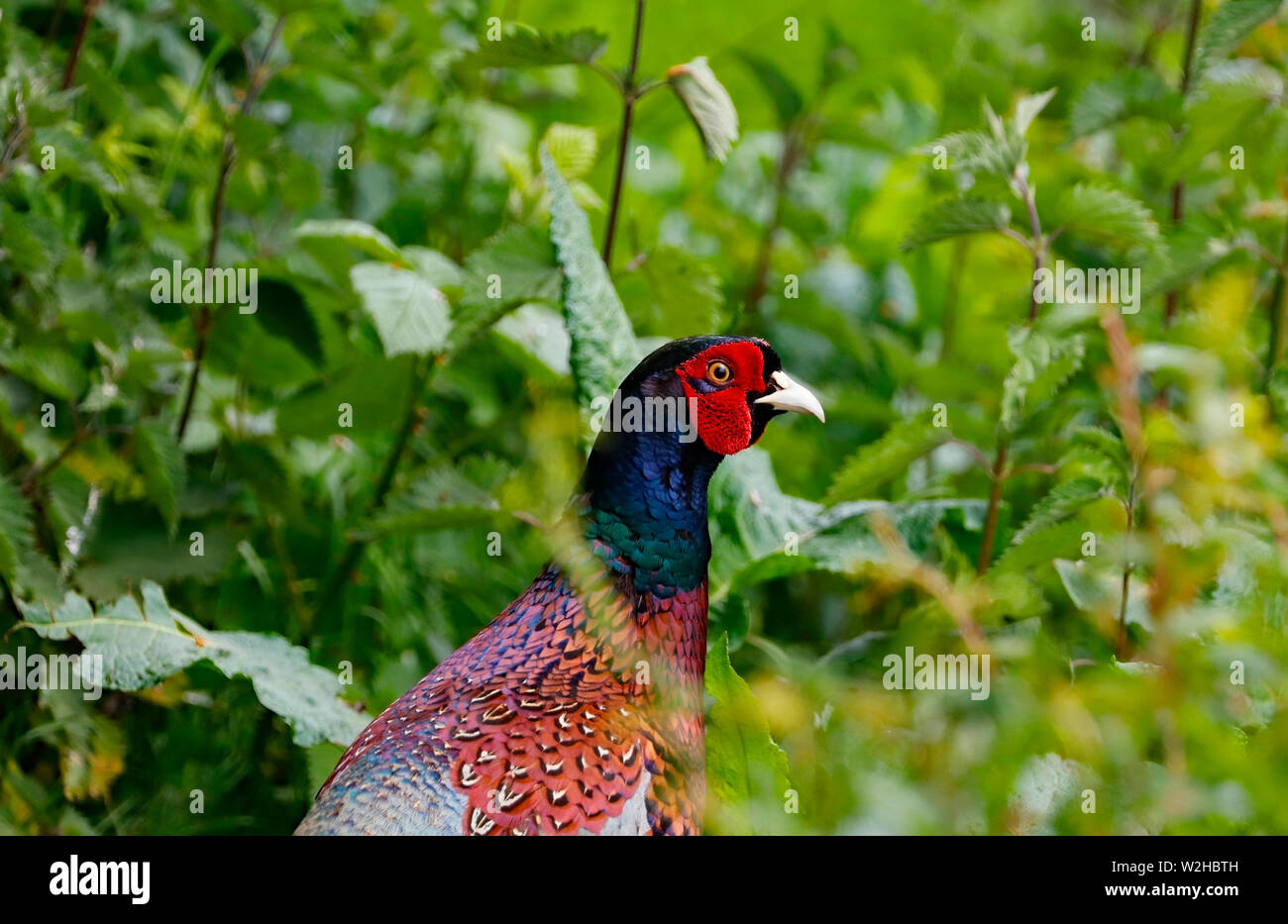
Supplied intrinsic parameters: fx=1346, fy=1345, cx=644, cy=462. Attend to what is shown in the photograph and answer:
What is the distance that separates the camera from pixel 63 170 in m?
2.27

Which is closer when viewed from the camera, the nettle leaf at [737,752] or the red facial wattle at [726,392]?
the nettle leaf at [737,752]

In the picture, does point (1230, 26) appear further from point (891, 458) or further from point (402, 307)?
point (402, 307)

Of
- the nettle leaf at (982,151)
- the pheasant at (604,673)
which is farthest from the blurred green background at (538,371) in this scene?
the pheasant at (604,673)

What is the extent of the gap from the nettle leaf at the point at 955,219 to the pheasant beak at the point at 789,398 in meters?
0.41

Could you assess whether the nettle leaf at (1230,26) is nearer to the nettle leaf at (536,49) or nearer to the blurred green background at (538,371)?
the blurred green background at (538,371)

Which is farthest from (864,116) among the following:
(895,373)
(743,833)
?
(743,833)

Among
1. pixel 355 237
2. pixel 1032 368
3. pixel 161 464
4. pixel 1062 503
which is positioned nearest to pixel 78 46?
pixel 355 237

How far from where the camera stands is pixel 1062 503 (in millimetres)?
2016

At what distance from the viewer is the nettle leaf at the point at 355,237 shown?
236cm

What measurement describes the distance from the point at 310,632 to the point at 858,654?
1.09m

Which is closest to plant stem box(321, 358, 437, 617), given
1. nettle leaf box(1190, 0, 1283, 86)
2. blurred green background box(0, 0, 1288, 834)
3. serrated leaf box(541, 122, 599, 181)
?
blurred green background box(0, 0, 1288, 834)

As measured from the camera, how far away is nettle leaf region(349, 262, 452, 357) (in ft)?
7.39

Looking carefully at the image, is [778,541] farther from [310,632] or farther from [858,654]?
[310,632]

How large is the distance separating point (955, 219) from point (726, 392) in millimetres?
592
